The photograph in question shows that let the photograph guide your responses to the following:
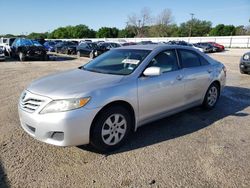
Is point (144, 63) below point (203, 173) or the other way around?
the other way around

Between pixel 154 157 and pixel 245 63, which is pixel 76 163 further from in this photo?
pixel 245 63

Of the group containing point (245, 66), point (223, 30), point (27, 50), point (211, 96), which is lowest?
point (223, 30)

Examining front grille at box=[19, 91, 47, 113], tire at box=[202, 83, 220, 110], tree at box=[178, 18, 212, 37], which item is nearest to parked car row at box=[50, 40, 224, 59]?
tire at box=[202, 83, 220, 110]

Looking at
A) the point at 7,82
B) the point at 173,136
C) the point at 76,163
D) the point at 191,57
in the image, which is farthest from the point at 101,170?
the point at 7,82

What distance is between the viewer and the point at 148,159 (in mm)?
3404

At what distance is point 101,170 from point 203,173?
129cm

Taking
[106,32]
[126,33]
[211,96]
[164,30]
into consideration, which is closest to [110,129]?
[211,96]

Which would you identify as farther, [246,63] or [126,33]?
[126,33]

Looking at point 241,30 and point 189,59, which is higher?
point 189,59

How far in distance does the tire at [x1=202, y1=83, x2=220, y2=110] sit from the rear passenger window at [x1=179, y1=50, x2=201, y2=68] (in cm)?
73

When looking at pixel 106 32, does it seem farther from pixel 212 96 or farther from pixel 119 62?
pixel 119 62

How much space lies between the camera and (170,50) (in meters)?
4.54

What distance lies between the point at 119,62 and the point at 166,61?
840 millimetres

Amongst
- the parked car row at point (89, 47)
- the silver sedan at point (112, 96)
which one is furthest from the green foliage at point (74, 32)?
the silver sedan at point (112, 96)
